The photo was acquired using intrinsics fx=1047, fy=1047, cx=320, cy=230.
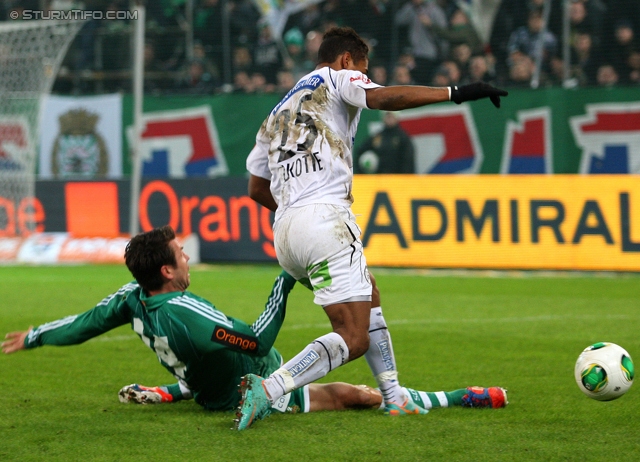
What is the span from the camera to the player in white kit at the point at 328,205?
470 cm

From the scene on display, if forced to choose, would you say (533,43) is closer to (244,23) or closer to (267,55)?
(267,55)

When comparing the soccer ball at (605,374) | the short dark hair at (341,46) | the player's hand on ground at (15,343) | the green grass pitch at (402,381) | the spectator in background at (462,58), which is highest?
the spectator in background at (462,58)

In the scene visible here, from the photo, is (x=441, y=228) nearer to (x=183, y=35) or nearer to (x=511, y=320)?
(x=511, y=320)

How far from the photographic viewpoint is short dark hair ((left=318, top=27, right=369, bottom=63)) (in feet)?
17.0

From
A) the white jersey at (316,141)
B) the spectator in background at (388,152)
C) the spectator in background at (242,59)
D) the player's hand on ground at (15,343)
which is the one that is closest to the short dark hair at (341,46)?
the white jersey at (316,141)

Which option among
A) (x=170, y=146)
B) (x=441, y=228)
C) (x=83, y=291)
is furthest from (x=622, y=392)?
(x=170, y=146)

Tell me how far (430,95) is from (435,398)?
1650 mm

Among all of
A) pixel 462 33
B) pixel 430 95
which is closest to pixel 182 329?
pixel 430 95

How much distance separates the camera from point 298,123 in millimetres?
5125

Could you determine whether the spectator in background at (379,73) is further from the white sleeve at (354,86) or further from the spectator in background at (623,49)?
the white sleeve at (354,86)

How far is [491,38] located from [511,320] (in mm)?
7500

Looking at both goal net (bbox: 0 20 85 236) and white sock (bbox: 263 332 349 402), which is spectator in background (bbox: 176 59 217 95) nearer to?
goal net (bbox: 0 20 85 236)

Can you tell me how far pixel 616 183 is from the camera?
13180 mm

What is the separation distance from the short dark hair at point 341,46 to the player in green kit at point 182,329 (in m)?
1.12
